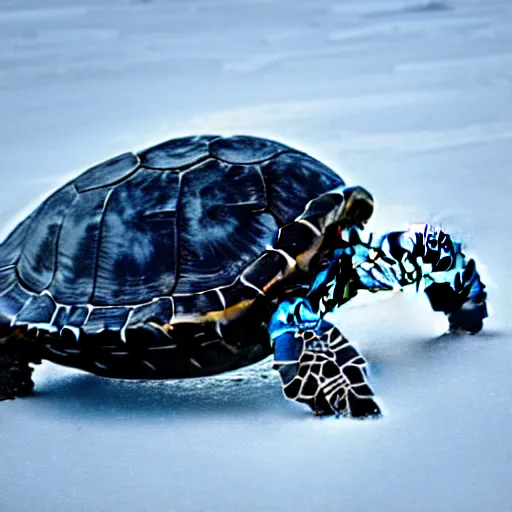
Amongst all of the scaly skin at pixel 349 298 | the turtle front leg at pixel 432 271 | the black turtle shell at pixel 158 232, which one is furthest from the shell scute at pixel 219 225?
the turtle front leg at pixel 432 271

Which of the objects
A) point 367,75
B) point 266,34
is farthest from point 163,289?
point 266,34

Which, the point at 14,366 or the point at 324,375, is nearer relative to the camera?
the point at 324,375

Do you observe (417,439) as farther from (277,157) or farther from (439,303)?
(277,157)

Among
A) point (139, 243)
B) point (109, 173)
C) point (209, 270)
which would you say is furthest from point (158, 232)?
point (109, 173)

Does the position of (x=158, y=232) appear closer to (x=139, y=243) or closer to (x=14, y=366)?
(x=139, y=243)

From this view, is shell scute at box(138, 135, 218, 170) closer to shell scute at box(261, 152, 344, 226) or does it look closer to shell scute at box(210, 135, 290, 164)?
shell scute at box(210, 135, 290, 164)

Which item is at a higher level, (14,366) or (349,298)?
(349,298)

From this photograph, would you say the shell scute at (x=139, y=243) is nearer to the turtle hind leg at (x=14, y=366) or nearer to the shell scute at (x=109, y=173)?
the shell scute at (x=109, y=173)
